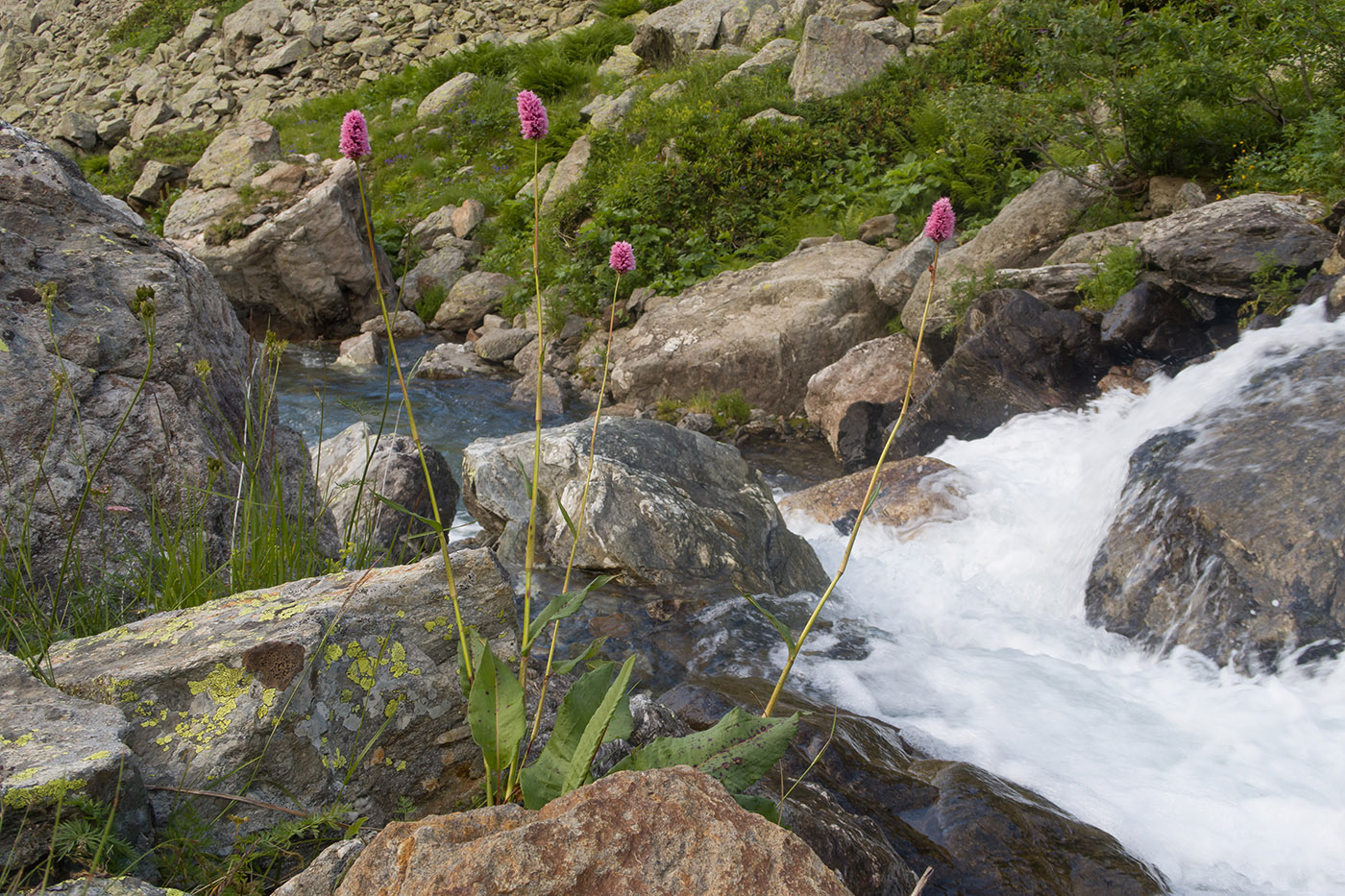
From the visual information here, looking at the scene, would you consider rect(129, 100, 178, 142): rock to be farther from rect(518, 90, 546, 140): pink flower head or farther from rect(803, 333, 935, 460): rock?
rect(518, 90, 546, 140): pink flower head

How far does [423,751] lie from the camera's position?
6.93 feet

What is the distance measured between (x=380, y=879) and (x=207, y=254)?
14300 millimetres

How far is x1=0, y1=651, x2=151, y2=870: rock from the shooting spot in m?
1.41

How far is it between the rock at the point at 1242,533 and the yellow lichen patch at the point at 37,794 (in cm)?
490

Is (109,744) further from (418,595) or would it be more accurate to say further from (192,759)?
(418,595)

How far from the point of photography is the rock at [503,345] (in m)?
12.3

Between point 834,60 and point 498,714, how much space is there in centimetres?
1493

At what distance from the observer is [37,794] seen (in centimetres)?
141

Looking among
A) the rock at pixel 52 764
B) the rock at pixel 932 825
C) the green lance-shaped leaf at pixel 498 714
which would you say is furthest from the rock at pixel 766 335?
the rock at pixel 52 764

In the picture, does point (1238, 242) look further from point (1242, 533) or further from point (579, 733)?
point (579, 733)

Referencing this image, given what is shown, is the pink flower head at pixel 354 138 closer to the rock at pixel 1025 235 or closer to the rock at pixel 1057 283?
the rock at pixel 1057 283

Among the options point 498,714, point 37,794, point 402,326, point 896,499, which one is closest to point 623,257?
point 498,714

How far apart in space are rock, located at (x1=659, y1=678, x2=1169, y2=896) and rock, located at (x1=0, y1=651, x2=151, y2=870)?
4.65 feet

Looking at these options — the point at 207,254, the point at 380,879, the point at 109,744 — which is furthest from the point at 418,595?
the point at 207,254
